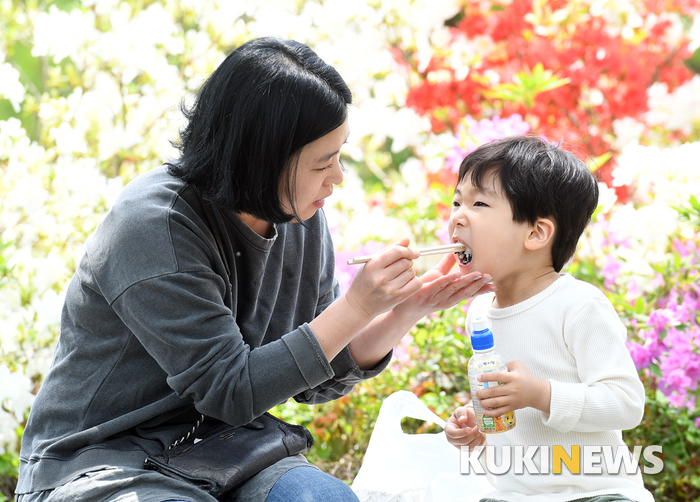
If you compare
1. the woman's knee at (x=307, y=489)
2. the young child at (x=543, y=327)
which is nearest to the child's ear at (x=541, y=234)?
the young child at (x=543, y=327)

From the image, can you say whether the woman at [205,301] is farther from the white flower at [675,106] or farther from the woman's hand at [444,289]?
the white flower at [675,106]

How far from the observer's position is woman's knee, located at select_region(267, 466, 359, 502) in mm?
1377

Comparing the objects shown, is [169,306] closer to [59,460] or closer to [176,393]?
[176,393]

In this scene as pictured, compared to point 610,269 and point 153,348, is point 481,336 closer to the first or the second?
point 153,348

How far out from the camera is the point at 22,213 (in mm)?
2498

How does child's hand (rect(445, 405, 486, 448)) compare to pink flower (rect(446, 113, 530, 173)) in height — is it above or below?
below

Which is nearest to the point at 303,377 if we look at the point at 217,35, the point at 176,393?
the point at 176,393

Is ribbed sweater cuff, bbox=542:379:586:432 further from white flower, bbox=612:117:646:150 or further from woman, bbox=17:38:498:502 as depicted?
white flower, bbox=612:117:646:150

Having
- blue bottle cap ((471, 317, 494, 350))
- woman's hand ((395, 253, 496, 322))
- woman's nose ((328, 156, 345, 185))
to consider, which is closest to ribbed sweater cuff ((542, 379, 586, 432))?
blue bottle cap ((471, 317, 494, 350))

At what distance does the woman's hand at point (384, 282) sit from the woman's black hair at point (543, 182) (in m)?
0.32

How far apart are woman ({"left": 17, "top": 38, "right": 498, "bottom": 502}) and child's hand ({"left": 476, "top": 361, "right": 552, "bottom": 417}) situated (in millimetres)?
227

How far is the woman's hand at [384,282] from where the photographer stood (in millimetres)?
1339

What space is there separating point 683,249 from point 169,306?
1757mm

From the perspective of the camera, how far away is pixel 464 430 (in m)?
1.59
